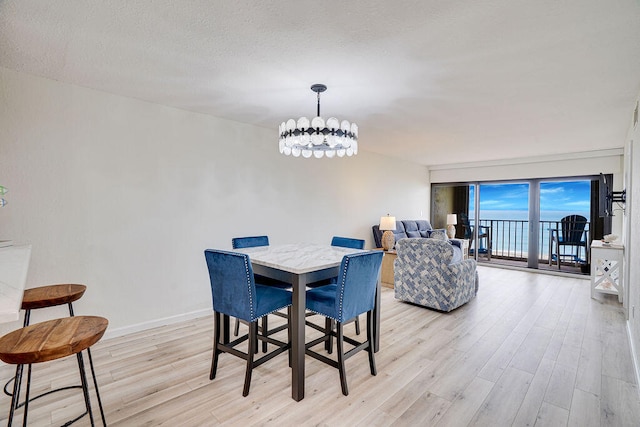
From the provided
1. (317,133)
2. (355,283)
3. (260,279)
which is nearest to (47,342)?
(355,283)

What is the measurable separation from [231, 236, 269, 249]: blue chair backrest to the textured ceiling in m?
1.45

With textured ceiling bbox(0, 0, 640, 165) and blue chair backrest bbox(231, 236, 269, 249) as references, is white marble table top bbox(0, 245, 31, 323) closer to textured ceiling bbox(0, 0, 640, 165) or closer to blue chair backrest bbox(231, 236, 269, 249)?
textured ceiling bbox(0, 0, 640, 165)

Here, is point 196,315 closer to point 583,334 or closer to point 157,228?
point 157,228

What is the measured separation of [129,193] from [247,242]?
1293 millimetres

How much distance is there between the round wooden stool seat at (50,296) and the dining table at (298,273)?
1186 mm

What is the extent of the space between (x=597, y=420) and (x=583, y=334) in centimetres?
168

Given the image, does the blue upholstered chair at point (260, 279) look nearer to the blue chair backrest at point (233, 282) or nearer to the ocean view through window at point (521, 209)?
the blue chair backrest at point (233, 282)

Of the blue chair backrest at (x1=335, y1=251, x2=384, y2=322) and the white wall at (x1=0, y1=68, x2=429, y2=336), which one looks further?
the white wall at (x1=0, y1=68, x2=429, y2=336)

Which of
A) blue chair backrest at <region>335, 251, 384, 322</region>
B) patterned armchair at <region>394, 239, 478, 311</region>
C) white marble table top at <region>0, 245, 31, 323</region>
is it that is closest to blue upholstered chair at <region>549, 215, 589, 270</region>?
patterned armchair at <region>394, 239, 478, 311</region>

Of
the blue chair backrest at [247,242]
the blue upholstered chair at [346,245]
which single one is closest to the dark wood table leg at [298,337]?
the blue upholstered chair at [346,245]

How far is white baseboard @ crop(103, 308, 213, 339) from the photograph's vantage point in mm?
3080

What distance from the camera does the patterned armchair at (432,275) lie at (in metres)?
3.79

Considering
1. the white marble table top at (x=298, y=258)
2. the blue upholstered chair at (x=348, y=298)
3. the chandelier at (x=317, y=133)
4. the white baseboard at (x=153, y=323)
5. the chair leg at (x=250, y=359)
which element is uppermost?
the chandelier at (x=317, y=133)

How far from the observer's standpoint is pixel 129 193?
3186 millimetres
